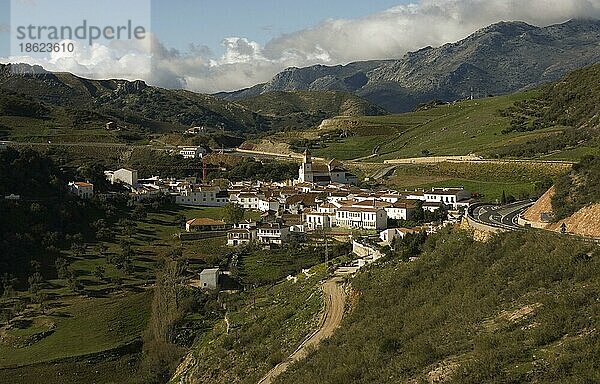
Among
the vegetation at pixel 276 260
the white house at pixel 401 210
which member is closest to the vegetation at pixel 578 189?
the vegetation at pixel 276 260

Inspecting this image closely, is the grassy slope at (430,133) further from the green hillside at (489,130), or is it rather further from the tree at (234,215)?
the tree at (234,215)

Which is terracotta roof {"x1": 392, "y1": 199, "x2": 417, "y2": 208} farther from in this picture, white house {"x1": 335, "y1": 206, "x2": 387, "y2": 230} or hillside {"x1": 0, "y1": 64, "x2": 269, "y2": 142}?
hillside {"x1": 0, "y1": 64, "x2": 269, "y2": 142}

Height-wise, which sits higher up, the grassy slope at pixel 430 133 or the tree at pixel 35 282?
the grassy slope at pixel 430 133

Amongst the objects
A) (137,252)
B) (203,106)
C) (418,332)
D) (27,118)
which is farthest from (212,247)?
(203,106)

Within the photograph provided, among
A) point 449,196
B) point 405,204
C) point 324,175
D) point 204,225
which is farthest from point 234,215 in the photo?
point 324,175

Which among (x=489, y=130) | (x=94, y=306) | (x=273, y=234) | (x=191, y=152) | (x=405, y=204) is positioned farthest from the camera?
(x=191, y=152)

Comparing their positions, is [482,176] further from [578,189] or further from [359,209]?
[578,189]

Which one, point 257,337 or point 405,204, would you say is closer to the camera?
point 257,337
